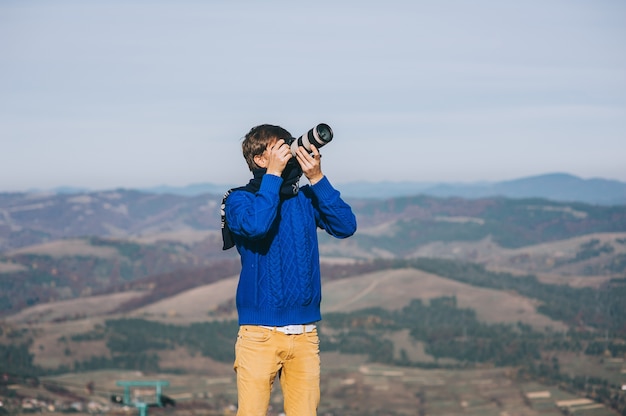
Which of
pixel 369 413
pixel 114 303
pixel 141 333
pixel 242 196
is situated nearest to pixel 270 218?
pixel 242 196

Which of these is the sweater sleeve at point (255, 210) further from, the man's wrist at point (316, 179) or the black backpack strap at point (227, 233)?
the man's wrist at point (316, 179)

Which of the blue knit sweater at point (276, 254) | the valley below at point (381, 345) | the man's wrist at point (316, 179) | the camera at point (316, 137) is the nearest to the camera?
the camera at point (316, 137)

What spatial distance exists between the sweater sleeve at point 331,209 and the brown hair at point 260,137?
56 cm

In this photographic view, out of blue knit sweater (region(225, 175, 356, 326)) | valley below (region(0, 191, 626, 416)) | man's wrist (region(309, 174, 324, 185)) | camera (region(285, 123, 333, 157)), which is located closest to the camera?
camera (region(285, 123, 333, 157))

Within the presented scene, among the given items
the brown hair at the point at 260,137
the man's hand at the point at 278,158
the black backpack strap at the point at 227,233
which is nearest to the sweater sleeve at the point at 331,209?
the man's hand at the point at 278,158

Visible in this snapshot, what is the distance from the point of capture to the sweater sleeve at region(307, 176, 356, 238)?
8.28m

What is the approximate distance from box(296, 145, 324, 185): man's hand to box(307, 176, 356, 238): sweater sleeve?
8 centimetres

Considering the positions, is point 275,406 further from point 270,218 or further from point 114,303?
point 114,303

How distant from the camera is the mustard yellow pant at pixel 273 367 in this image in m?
7.94

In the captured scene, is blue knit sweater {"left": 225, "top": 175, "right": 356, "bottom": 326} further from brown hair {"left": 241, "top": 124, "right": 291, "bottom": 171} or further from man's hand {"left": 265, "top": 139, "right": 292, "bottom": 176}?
brown hair {"left": 241, "top": 124, "right": 291, "bottom": 171}

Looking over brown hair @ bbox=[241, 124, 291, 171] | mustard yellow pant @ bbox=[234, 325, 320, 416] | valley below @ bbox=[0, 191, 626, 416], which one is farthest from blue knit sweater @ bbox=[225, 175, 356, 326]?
valley below @ bbox=[0, 191, 626, 416]

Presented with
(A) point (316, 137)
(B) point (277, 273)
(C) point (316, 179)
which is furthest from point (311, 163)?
(B) point (277, 273)

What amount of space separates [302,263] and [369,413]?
65.2m

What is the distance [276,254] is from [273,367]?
0.98 metres
